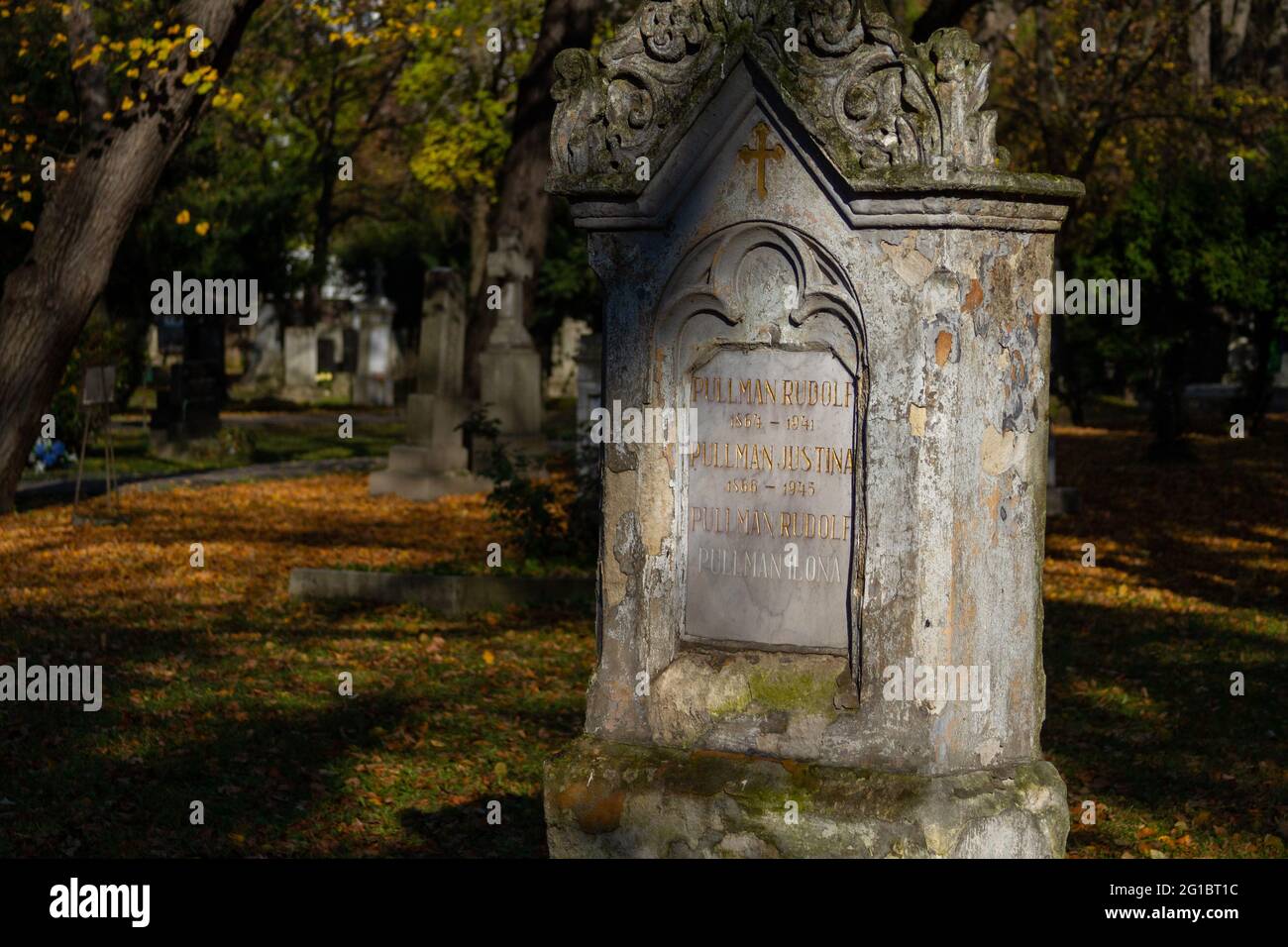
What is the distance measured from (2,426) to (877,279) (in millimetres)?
11849

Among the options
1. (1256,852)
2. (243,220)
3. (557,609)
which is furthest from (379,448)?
(1256,852)

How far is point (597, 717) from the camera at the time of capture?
6.01m


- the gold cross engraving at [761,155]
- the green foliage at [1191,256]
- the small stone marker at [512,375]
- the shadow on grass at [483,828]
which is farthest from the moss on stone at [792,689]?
A: the green foliage at [1191,256]

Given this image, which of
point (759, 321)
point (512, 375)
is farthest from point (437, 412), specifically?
point (759, 321)

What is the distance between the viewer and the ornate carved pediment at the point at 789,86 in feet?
17.8

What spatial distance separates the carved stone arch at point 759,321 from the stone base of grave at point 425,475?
535 inches

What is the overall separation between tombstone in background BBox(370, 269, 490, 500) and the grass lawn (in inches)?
99.9

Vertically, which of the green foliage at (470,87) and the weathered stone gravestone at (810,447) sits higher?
the green foliage at (470,87)

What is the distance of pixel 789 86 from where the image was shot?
18.3ft

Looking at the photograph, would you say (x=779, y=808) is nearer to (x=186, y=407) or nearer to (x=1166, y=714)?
(x=1166, y=714)

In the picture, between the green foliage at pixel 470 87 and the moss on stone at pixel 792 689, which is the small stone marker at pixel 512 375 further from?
the moss on stone at pixel 792 689

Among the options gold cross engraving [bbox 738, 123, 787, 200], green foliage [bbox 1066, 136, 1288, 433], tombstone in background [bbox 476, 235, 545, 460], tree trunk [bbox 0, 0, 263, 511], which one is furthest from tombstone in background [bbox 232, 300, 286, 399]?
gold cross engraving [bbox 738, 123, 787, 200]

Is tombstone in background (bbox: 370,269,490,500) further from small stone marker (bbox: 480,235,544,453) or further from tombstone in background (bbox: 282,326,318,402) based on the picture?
tombstone in background (bbox: 282,326,318,402)

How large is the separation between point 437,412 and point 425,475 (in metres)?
0.77
